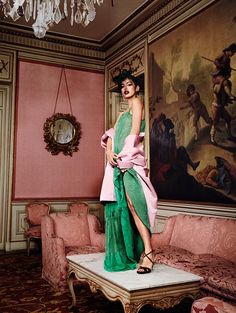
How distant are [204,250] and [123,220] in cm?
120

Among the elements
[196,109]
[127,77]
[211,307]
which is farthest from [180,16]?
[211,307]

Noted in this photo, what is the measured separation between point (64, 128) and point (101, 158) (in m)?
0.80

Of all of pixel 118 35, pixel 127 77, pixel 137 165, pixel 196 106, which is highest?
pixel 118 35

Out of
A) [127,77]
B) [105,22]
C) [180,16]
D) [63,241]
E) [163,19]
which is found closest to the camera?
[127,77]

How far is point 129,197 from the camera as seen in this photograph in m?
2.11

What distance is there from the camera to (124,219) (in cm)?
216

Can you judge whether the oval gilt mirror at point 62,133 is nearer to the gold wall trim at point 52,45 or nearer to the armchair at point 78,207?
the armchair at point 78,207

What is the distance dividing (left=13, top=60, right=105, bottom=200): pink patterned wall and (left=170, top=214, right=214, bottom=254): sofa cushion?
95.9 inches

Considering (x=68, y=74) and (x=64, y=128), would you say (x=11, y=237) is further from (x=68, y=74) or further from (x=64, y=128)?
(x=68, y=74)

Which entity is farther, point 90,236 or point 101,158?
→ point 101,158

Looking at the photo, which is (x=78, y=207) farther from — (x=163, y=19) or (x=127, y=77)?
(x=127, y=77)

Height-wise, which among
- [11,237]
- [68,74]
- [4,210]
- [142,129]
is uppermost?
[68,74]

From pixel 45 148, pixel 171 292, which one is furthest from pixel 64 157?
pixel 171 292

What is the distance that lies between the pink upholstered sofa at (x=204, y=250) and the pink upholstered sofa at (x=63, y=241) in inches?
25.6
